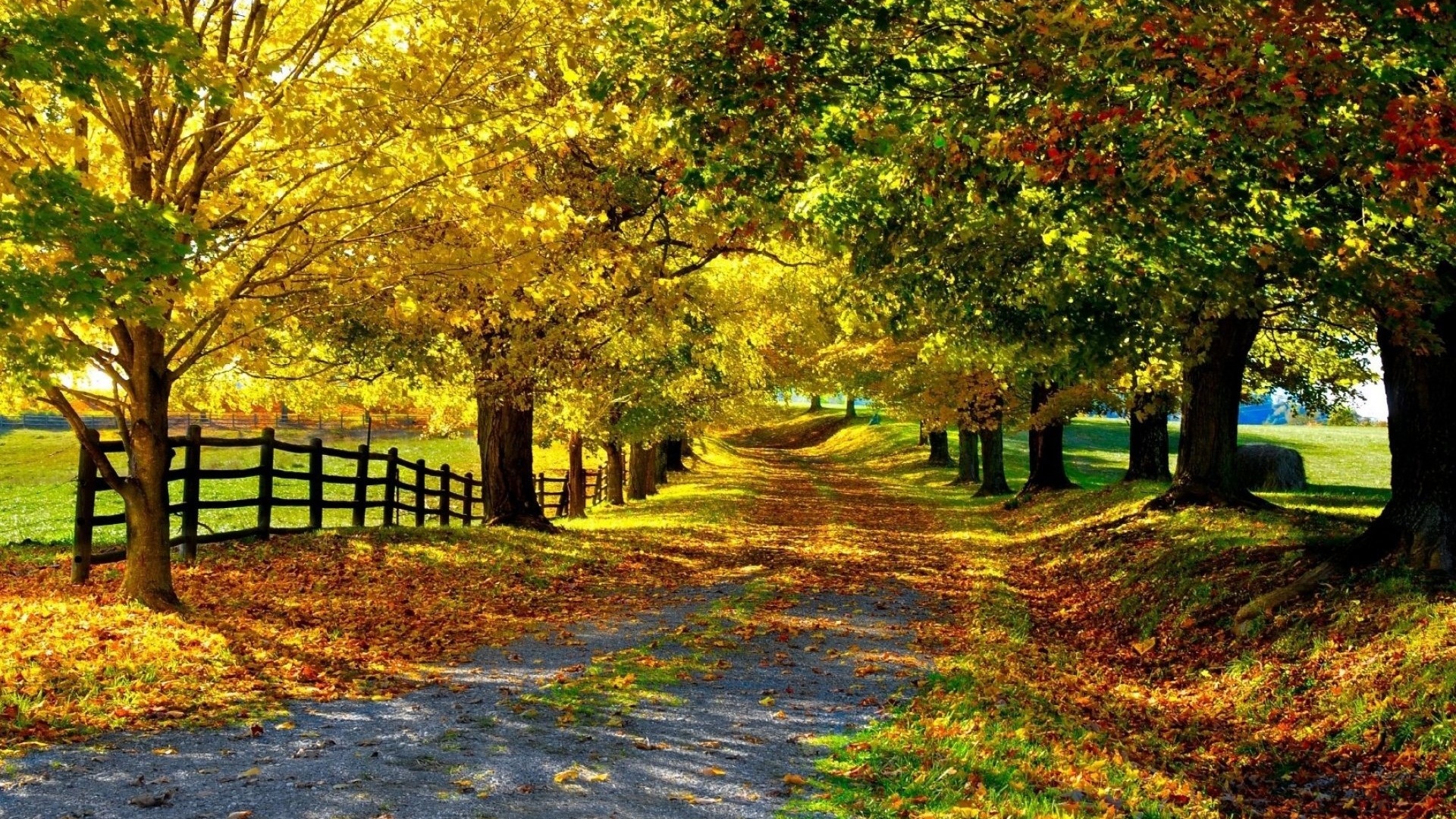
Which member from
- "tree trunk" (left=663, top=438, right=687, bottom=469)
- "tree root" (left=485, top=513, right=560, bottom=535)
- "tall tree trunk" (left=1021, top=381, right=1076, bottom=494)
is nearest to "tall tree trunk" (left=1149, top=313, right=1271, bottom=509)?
"tall tree trunk" (left=1021, top=381, right=1076, bottom=494)

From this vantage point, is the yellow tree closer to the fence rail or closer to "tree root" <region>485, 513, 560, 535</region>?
"tree root" <region>485, 513, 560, 535</region>

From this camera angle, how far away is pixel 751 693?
8461 millimetres

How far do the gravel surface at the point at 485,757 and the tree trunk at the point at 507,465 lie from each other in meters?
10.6

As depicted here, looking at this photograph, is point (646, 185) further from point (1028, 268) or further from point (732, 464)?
point (732, 464)

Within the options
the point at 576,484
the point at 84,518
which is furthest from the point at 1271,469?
the point at 84,518

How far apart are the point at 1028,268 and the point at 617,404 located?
14.0m

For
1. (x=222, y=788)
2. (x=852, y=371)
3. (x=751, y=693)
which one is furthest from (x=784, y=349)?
(x=222, y=788)

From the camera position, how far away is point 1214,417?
18406 millimetres

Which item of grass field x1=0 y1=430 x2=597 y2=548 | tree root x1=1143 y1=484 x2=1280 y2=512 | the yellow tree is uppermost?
the yellow tree

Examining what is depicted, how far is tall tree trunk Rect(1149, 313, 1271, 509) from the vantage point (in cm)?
1805

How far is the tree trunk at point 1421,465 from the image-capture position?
10.0m

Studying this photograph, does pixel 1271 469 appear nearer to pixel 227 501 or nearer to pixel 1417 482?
pixel 1417 482

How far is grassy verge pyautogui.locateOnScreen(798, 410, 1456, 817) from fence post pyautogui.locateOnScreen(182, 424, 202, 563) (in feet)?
30.9

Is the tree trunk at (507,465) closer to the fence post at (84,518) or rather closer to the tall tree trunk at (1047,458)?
the fence post at (84,518)
